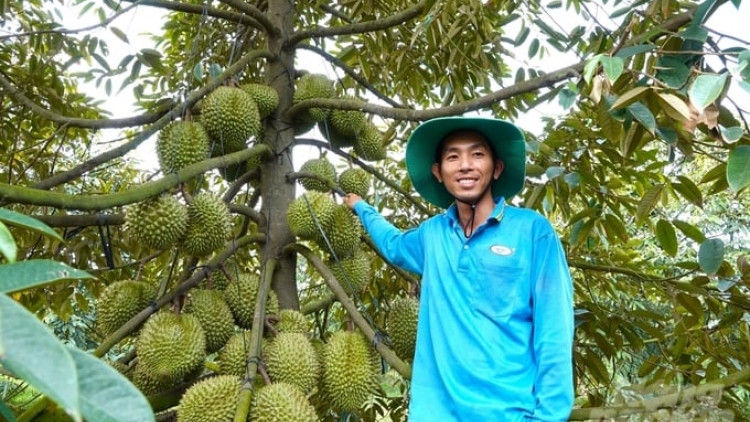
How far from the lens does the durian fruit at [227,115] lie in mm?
1591

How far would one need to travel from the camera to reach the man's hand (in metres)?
1.68

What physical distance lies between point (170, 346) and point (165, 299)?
0.15 m

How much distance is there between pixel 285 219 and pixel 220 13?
0.61m

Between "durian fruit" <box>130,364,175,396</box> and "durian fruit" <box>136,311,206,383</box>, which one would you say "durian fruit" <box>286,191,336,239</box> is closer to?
"durian fruit" <box>136,311,206,383</box>

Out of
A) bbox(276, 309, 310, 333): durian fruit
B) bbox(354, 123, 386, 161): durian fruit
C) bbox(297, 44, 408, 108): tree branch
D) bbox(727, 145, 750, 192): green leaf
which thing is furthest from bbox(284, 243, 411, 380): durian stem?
bbox(727, 145, 750, 192): green leaf

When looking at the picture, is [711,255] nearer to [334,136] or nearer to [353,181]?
[353,181]

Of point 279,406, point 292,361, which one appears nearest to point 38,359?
point 279,406

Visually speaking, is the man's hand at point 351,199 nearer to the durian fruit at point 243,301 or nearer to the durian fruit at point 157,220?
the durian fruit at point 243,301

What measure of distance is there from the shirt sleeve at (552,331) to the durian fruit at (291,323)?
56 centimetres

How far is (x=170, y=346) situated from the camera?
4.30 ft

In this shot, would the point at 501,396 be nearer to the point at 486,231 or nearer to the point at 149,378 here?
the point at 486,231

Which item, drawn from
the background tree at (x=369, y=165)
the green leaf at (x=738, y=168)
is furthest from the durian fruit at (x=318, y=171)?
the green leaf at (x=738, y=168)

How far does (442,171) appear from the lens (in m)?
1.53

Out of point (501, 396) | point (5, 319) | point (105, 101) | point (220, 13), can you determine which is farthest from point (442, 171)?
point (105, 101)
